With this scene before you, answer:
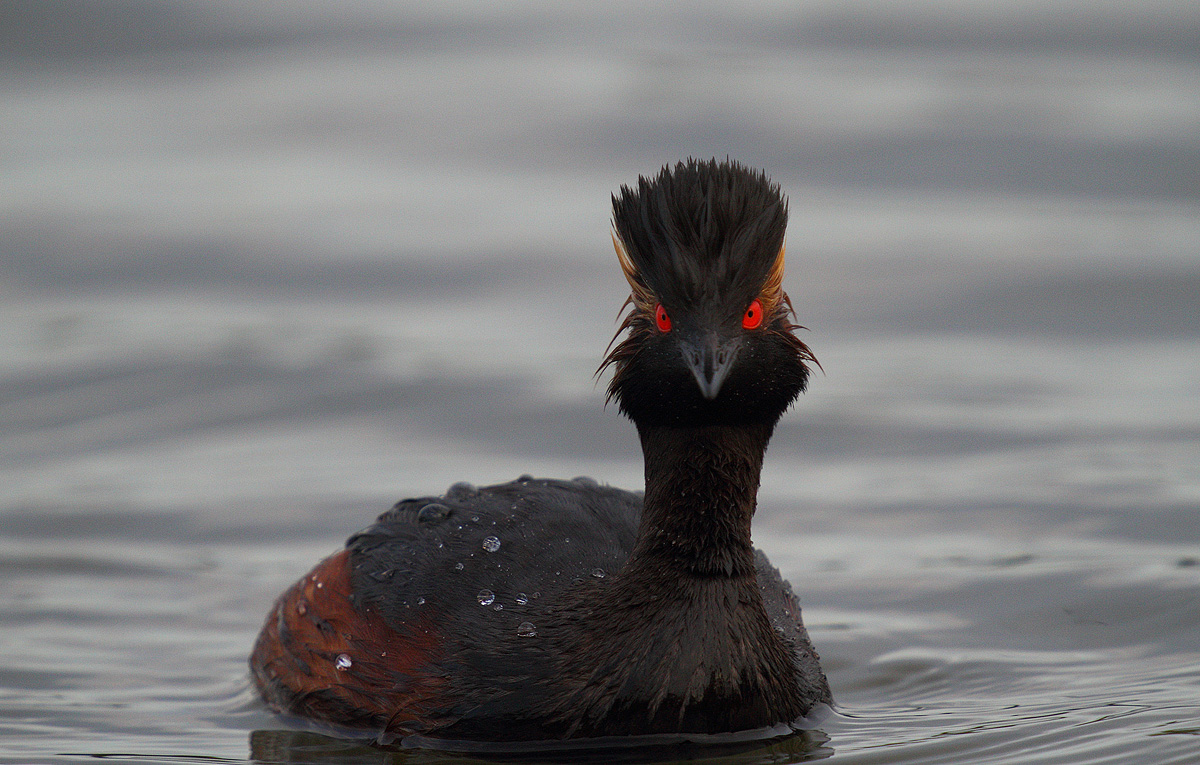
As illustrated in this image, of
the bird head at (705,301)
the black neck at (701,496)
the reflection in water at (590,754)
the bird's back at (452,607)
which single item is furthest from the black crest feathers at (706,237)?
the reflection in water at (590,754)

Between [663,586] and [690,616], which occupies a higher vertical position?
[663,586]

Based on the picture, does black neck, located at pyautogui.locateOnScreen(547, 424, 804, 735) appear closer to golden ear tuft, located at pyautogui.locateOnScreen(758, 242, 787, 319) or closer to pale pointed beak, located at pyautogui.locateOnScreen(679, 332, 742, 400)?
pale pointed beak, located at pyautogui.locateOnScreen(679, 332, 742, 400)

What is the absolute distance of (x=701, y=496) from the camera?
7.84m

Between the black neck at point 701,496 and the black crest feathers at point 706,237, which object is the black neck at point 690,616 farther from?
the black crest feathers at point 706,237

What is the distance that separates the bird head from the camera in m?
7.56

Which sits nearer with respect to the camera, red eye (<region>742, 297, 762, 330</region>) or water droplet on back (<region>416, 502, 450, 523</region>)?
red eye (<region>742, 297, 762, 330</region>)

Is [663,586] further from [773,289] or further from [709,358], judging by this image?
[773,289]

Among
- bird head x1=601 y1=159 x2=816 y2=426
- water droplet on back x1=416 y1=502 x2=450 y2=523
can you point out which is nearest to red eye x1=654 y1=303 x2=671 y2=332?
bird head x1=601 y1=159 x2=816 y2=426

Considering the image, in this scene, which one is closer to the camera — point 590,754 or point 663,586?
point 590,754

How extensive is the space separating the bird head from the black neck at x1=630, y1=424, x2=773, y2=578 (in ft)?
0.34

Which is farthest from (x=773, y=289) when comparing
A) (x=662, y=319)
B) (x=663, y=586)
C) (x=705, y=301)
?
(x=663, y=586)

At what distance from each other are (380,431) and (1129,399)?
608 cm

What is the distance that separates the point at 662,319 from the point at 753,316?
427mm

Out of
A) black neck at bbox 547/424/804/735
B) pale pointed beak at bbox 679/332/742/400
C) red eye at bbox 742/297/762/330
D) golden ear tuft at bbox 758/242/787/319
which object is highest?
golden ear tuft at bbox 758/242/787/319
